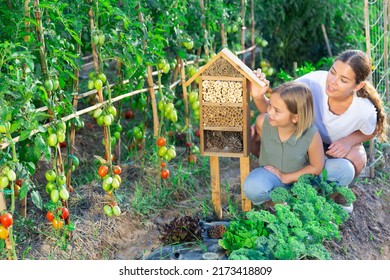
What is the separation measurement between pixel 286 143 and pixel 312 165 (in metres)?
0.18

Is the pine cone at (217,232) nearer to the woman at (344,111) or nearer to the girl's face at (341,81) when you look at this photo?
the woman at (344,111)

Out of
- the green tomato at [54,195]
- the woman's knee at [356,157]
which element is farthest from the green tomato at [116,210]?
the woman's knee at [356,157]

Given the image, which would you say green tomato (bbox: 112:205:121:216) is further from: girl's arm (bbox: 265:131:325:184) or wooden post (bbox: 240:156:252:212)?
girl's arm (bbox: 265:131:325:184)

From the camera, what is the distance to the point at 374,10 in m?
6.98

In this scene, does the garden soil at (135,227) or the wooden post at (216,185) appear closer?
the garden soil at (135,227)

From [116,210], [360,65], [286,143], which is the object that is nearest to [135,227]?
[116,210]

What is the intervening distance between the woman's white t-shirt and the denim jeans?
1.34 ft

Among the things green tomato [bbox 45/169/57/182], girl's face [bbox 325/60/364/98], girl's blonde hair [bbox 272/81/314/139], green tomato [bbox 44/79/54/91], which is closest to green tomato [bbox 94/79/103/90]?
green tomato [bbox 44/79/54/91]

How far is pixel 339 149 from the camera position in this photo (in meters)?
4.45

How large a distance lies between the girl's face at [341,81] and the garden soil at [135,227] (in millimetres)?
700

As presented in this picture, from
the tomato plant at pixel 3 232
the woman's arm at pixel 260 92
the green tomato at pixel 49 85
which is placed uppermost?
the green tomato at pixel 49 85

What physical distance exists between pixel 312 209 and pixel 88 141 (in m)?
1.98

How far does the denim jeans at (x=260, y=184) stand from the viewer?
4332 mm
